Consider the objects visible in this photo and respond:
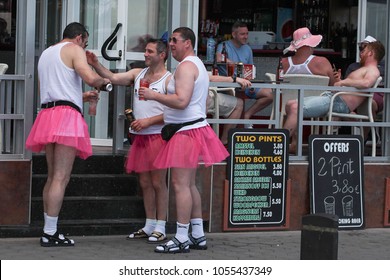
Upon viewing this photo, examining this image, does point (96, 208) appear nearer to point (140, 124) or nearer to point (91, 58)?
point (140, 124)

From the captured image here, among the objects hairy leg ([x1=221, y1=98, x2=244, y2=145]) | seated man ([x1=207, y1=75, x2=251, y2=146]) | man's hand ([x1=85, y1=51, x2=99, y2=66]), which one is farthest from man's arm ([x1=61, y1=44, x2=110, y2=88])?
hairy leg ([x1=221, y1=98, x2=244, y2=145])

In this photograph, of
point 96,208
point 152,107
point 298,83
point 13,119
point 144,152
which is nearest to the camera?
point 152,107

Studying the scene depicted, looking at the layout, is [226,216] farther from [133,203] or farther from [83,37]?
[83,37]

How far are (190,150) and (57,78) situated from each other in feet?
4.50

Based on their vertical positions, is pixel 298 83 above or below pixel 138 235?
above

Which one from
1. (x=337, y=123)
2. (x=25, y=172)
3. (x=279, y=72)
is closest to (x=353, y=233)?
(x=337, y=123)

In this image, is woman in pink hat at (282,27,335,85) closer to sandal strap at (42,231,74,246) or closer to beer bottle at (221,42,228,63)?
beer bottle at (221,42,228,63)

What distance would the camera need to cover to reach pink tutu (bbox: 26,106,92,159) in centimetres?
959

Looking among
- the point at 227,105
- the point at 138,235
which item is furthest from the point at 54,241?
the point at 227,105

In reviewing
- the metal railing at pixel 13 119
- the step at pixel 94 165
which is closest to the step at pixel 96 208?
the step at pixel 94 165

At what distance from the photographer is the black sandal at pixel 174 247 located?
9.59m

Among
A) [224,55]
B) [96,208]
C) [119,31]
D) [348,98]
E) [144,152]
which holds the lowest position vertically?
[96,208]

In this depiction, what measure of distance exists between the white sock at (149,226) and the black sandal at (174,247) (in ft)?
2.26

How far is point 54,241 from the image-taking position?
32.0ft
